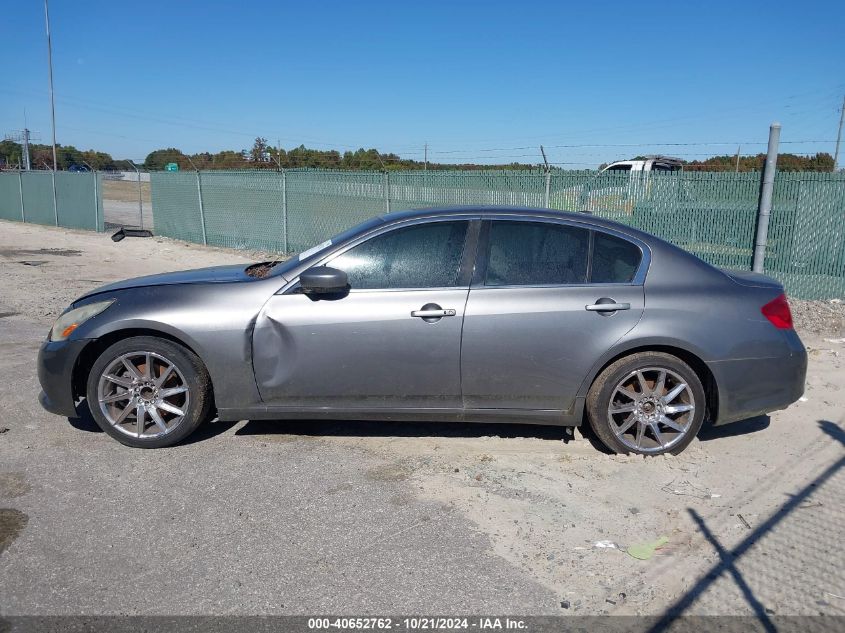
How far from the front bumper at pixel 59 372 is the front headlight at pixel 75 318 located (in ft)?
0.19

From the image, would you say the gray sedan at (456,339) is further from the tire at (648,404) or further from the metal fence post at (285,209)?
the metal fence post at (285,209)

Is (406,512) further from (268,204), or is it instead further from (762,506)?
(268,204)

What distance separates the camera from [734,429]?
17.2 ft

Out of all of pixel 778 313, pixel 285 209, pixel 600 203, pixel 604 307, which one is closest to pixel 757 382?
pixel 778 313

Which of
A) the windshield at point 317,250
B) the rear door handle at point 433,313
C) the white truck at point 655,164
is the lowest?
the rear door handle at point 433,313

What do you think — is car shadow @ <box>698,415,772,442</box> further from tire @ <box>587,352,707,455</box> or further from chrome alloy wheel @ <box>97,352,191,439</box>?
chrome alloy wheel @ <box>97,352,191,439</box>

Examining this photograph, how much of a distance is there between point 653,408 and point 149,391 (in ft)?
10.8

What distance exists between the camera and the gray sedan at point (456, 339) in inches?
175

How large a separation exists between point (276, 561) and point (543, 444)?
7.17ft

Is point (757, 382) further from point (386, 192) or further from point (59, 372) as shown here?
point (386, 192)

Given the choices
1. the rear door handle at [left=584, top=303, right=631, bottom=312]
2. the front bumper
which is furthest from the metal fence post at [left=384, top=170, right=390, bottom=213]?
the rear door handle at [left=584, top=303, right=631, bottom=312]

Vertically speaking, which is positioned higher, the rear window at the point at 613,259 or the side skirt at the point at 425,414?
the rear window at the point at 613,259

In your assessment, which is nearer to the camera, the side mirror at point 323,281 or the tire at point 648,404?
the side mirror at point 323,281

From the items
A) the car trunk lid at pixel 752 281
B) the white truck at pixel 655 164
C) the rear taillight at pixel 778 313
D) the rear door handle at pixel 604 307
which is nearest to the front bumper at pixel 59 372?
the rear door handle at pixel 604 307
